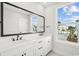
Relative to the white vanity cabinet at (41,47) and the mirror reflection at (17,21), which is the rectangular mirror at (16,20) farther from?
the white vanity cabinet at (41,47)

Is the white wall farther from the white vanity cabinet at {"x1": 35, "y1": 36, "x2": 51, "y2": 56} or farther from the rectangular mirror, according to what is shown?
the white vanity cabinet at {"x1": 35, "y1": 36, "x2": 51, "y2": 56}

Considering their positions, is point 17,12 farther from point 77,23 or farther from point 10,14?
point 77,23

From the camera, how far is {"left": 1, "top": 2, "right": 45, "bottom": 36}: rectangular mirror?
4.81 feet

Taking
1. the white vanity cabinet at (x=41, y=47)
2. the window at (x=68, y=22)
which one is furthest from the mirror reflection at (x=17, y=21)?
the window at (x=68, y=22)

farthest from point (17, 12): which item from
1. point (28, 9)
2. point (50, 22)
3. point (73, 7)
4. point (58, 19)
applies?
point (73, 7)

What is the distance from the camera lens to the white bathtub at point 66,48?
2418 millimetres

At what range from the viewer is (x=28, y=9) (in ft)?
6.93

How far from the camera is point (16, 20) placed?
1727 mm

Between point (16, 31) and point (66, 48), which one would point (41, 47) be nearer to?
point (16, 31)

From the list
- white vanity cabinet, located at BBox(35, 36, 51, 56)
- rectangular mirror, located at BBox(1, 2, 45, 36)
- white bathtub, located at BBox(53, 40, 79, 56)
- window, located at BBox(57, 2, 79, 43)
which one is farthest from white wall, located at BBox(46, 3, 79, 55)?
white vanity cabinet, located at BBox(35, 36, 51, 56)

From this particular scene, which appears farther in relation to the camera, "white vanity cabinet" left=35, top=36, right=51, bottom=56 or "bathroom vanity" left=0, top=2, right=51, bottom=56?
"white vanity cabinet" left=35, top=36, right=51, bottom=56

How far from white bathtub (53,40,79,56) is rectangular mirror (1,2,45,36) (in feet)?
3.24

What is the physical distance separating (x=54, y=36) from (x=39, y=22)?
807 millimetres

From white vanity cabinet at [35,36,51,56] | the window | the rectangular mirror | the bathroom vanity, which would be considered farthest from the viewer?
the window
